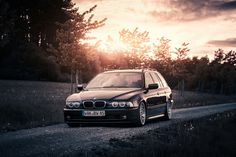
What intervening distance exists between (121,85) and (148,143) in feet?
16.4

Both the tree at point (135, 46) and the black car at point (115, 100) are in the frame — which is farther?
the tree at point (135, 46)

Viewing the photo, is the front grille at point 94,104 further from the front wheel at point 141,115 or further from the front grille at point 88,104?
the front wheel at point 141,115

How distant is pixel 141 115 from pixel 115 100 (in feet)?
3.69

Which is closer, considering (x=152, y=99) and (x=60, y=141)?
(x=60, y=141)

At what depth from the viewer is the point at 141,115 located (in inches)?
604

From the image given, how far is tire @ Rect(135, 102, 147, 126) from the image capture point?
592 inches

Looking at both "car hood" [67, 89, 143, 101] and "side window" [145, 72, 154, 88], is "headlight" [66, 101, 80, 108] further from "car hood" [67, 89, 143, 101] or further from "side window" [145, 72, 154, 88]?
"side window" [145, 72, 154, 88]

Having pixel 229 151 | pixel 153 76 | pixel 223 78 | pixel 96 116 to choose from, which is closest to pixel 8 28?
pixel 153 76

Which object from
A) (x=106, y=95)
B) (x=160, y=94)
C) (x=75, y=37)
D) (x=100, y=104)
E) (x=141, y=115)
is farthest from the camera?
(x=75, y=37)

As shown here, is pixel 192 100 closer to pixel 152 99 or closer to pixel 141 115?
pixel 152 99

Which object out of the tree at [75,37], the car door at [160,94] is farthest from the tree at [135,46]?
the car door at [160,94]

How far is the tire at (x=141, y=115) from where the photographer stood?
49.4 feet

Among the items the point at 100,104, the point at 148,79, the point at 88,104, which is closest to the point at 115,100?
the point at 100,104

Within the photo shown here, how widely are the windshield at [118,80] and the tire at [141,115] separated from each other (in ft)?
2.55
